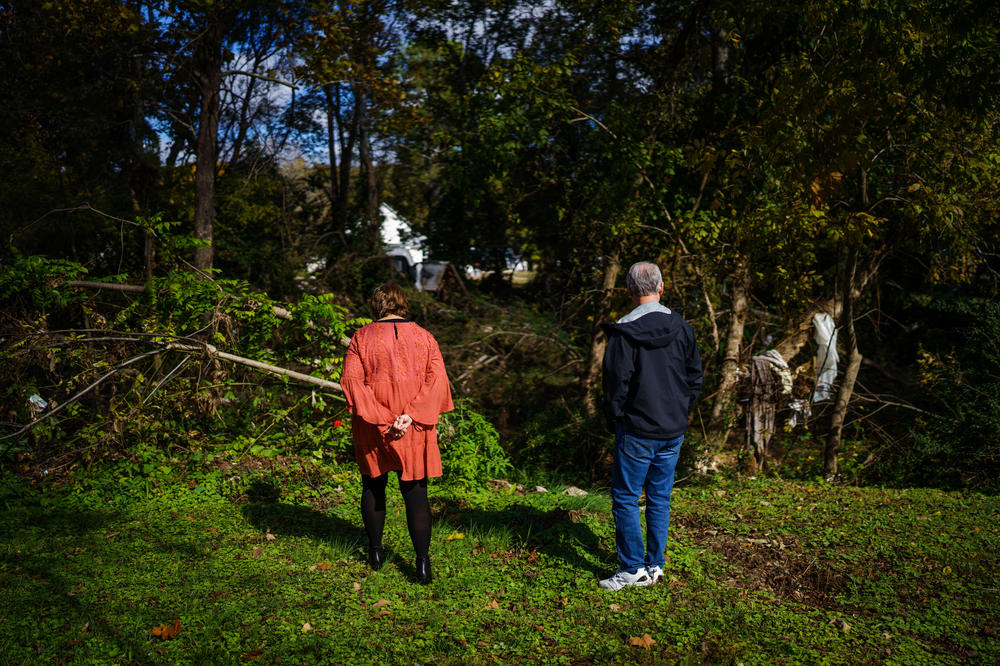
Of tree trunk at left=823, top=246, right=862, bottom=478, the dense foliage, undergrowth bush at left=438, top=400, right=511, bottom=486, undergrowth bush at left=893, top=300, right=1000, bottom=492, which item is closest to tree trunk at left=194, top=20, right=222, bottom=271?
the dense foliage

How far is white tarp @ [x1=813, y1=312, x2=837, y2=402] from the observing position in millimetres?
9422

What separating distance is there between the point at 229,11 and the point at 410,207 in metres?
19.1

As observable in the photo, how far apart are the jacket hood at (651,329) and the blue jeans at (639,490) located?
1.76ft

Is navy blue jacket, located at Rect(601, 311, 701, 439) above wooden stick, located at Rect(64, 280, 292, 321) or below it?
below

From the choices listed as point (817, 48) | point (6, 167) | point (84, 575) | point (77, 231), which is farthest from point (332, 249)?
point (84, 575)

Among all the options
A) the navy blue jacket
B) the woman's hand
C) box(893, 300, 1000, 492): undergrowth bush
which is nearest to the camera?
the navy blue jacket

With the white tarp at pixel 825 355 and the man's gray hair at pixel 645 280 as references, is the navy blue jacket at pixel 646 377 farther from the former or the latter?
the white tarp at pixel 825 355

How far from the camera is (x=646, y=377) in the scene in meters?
3.95

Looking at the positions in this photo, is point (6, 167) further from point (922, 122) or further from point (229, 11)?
point (922, 122)

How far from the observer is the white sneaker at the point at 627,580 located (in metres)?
4.12

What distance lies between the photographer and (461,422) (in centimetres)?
747

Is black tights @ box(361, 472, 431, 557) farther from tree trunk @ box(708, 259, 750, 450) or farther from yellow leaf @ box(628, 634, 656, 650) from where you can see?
tree trunk @ box(708, 259, 750, 450)

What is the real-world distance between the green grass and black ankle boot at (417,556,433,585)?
0.23 feet

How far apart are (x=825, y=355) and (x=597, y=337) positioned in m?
3.10
